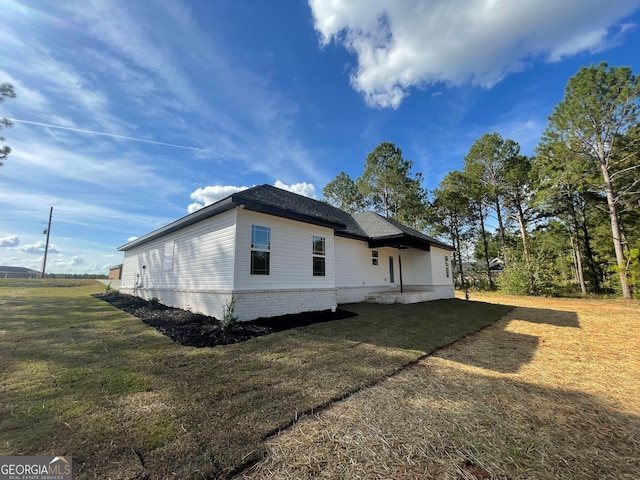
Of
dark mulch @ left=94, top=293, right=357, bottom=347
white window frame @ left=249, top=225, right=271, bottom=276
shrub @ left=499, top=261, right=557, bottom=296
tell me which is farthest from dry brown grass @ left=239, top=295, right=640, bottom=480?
shrub @ left=499, top=261, right=557, bottom=296

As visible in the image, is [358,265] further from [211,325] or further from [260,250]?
[211,325]

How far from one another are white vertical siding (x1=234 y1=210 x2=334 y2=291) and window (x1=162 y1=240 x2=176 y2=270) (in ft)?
17.4

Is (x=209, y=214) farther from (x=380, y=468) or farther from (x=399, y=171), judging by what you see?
(x=399, y=171)

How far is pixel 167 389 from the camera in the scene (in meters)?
3.54

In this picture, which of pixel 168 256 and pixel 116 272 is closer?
pixel 168 256

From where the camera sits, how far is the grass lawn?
2.32 meters

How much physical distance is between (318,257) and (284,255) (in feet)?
5.61

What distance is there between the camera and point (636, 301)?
14211 mm

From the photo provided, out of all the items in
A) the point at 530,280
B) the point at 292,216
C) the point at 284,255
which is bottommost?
the point at 530,280

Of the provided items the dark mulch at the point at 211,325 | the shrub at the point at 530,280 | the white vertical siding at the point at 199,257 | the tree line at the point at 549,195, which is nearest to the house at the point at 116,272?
the white vertical siding at the point at 199,257

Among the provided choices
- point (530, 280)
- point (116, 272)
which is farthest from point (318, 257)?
point (116, 272)

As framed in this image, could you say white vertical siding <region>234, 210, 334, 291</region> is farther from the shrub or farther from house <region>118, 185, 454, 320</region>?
the shrub

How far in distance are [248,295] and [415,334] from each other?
15.9ft

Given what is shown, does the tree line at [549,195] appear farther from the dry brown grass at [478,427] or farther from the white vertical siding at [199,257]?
the white vertical siding at [199,257]
